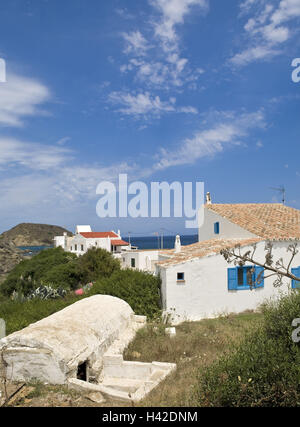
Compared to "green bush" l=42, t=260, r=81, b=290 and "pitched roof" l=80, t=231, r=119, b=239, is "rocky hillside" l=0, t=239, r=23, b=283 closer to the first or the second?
"pitched roof" l=80, t=231, r=119, b=239

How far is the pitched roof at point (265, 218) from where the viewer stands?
18.4 m

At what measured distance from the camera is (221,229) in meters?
21.1

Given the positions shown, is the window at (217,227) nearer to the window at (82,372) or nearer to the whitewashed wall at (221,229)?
the whitewashed wall at (221,229)

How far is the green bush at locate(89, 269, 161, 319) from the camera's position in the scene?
51.0 feet

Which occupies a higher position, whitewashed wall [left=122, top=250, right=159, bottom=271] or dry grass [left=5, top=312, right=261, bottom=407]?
whitewashed wall [left=122, top=250, right=159, bottom=271]

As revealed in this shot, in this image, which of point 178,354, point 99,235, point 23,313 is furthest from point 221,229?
point 99,235

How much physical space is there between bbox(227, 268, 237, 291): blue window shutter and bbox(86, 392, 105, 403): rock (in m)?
10.4

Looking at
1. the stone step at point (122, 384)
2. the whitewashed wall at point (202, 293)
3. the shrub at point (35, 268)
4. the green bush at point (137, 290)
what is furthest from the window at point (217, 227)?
the shrub at point (35, 268)

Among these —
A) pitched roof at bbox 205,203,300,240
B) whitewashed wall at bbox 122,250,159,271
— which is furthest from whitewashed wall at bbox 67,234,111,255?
pitched roof at bbox 205,203,300,240

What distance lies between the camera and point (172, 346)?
36.1ft

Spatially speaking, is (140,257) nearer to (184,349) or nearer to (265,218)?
(265,218)

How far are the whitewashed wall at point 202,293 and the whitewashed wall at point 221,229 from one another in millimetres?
2779
